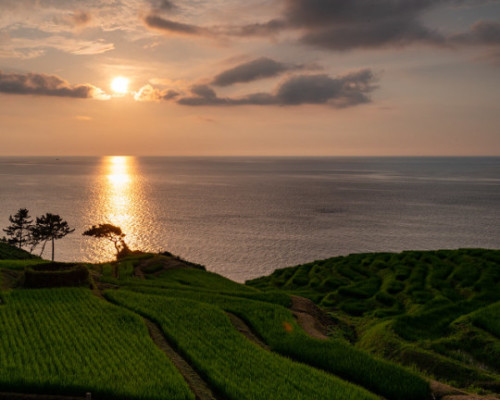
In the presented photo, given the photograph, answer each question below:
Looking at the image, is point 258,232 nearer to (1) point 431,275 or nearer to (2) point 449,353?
(1) point 431,275

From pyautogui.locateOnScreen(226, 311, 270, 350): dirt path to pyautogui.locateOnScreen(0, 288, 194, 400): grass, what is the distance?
7.79 m

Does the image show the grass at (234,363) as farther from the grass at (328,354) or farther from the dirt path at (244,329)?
the grass at (328,354)

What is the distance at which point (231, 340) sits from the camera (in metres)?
30.7

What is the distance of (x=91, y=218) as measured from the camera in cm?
17888

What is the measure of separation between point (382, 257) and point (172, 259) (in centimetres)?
3909

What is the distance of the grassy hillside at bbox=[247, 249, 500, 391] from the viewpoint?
31.4 meters

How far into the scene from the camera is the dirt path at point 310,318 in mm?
36000

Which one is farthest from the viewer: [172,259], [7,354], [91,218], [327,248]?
[91,218]

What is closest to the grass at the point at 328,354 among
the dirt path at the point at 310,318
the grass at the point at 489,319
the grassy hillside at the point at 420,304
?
the dirt path at the point at 310,318

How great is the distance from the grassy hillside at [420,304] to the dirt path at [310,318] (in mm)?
1678

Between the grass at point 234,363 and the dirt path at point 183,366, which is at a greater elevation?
the grass at point 234,363

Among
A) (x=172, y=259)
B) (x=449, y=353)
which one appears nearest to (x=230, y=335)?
(x=449, y=353)

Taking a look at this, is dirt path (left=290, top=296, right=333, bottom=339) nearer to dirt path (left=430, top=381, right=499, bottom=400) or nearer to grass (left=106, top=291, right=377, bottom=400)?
grass (left=106, top=291, right=377, bottom=400)

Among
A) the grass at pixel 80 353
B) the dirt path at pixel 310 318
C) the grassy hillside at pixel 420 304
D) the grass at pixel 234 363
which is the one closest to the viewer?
the grass at pixel 80 353
